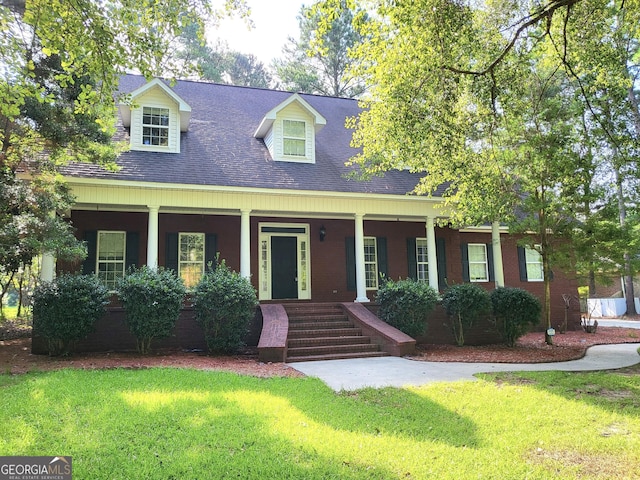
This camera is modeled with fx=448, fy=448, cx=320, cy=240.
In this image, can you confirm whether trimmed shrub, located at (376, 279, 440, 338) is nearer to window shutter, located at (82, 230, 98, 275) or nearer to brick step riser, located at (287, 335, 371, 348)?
brick step riser, located at (287, 335, 371, 348)

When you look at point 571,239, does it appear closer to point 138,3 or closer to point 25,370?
point 138,3

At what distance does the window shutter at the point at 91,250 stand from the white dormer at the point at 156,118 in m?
2.71

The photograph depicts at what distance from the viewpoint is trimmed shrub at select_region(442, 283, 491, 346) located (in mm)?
11742

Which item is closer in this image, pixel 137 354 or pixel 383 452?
pixel 383 452

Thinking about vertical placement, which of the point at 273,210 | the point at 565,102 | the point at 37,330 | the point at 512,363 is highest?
the point at 565,102

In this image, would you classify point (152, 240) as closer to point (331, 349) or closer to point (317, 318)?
point (317, 318)

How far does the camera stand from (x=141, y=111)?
12.7 m

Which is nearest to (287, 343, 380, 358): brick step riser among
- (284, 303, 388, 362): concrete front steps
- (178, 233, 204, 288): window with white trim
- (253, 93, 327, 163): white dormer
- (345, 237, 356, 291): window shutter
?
(284, 303, 388, 362): concrete front steps

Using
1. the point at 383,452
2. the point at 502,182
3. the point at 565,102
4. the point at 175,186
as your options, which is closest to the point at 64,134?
the point at 175,186

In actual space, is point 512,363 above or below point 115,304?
below

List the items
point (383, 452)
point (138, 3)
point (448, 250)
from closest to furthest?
point (383, 452) < point (138, 3) < point (448, 250)

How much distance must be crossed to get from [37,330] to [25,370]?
1.87 m

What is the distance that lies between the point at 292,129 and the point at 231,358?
7.70 m

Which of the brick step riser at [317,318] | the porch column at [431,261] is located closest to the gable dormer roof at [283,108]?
the porch column at [431,261]
